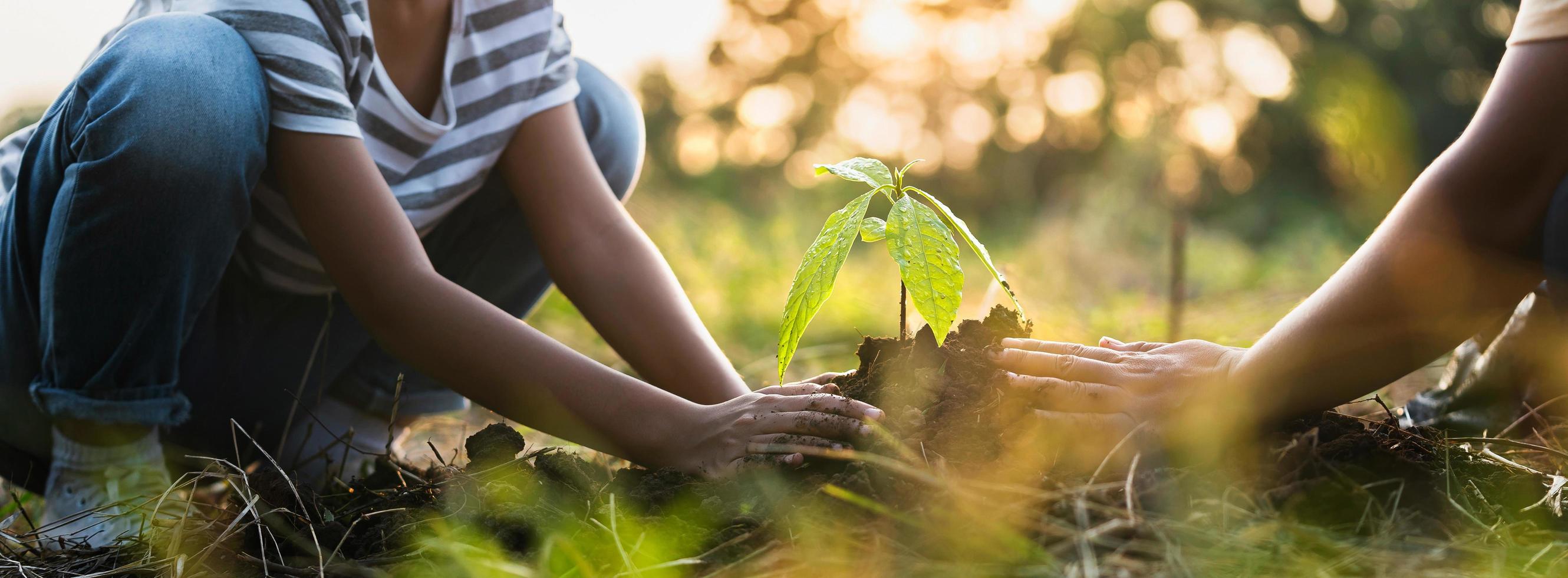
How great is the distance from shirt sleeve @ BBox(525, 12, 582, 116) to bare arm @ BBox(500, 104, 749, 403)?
0.02 meters

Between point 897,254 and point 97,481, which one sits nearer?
point 897,254

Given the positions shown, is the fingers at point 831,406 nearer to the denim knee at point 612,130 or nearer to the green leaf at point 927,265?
the green leaf at point 927,265

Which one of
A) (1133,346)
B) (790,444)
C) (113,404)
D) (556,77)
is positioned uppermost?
(556,77)

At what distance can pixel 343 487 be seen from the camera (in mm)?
1380

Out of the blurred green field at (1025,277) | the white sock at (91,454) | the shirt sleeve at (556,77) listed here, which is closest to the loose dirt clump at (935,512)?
the white sock at (91,454)

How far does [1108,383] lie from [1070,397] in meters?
0.06

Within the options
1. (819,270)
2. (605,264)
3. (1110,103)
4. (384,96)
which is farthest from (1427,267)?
(1110,103)

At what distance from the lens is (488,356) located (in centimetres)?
119

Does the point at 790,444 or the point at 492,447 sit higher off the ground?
the point at 790,444

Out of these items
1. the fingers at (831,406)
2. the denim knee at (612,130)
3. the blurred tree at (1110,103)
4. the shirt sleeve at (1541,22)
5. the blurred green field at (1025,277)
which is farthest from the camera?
the blurred tree at (1110,103)

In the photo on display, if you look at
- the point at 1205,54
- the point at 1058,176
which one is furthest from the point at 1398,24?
the point at 1058,176

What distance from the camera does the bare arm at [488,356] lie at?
3.73 ft

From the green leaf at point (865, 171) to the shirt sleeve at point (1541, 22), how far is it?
2.27ft

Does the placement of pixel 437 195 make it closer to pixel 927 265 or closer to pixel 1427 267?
pixel 927 265
